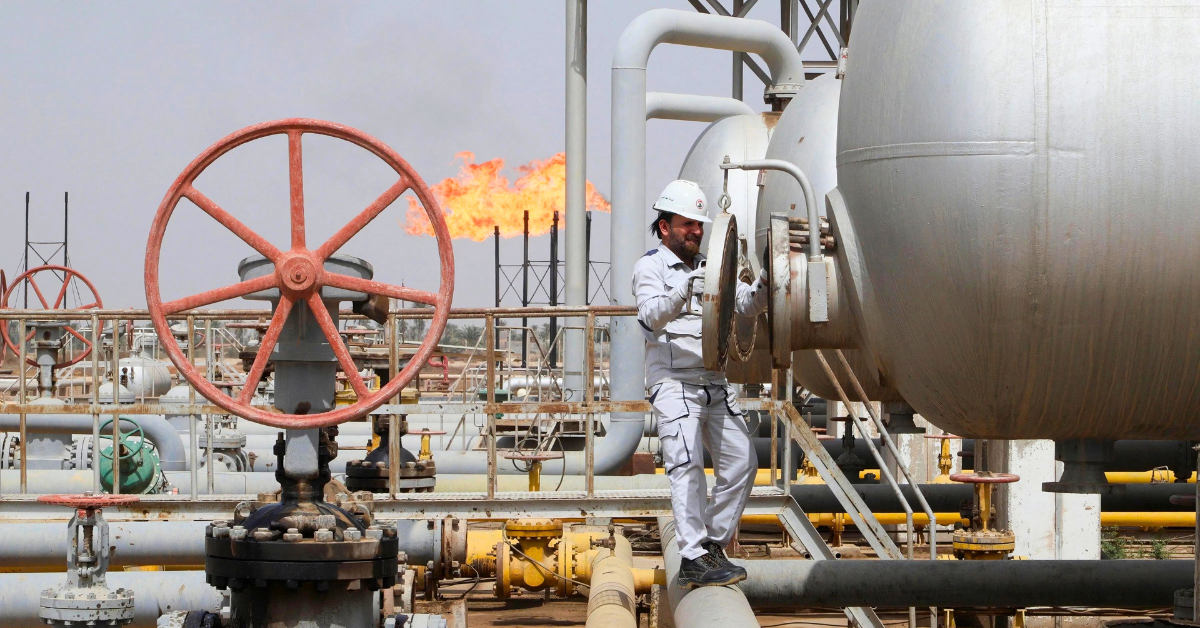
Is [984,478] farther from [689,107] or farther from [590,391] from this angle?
[689,107]

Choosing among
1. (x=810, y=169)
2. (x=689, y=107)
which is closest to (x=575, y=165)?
(x=689, y=107)

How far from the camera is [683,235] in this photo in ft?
15.1

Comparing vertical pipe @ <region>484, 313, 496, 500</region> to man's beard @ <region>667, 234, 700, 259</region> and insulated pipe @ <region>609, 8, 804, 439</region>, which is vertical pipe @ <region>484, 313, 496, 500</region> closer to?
man's beard @ <region>667, 234, 700, 259</region>

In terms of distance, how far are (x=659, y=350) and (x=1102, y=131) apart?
75.6 inches

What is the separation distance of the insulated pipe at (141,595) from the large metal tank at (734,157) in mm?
3799

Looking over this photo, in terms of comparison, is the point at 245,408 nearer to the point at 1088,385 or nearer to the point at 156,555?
the point at 1088,385

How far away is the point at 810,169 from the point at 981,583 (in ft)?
7.15

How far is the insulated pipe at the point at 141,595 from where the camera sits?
19.3 feet

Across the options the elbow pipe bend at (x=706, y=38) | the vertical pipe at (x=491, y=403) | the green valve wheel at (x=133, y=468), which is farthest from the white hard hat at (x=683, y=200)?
the elbow pipe bend at (x=706, y=38)

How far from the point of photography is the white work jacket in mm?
4363

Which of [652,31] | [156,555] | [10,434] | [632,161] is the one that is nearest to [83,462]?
[10,434]

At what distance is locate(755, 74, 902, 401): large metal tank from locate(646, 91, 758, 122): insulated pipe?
17.8 ft

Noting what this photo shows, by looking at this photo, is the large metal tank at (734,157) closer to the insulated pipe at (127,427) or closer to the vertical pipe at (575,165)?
the vertical pipe at (575,165)

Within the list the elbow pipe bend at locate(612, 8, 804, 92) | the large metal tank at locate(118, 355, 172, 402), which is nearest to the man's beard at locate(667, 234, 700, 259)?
the elbow pipe bend at locate(612, 8, 804, 92)
